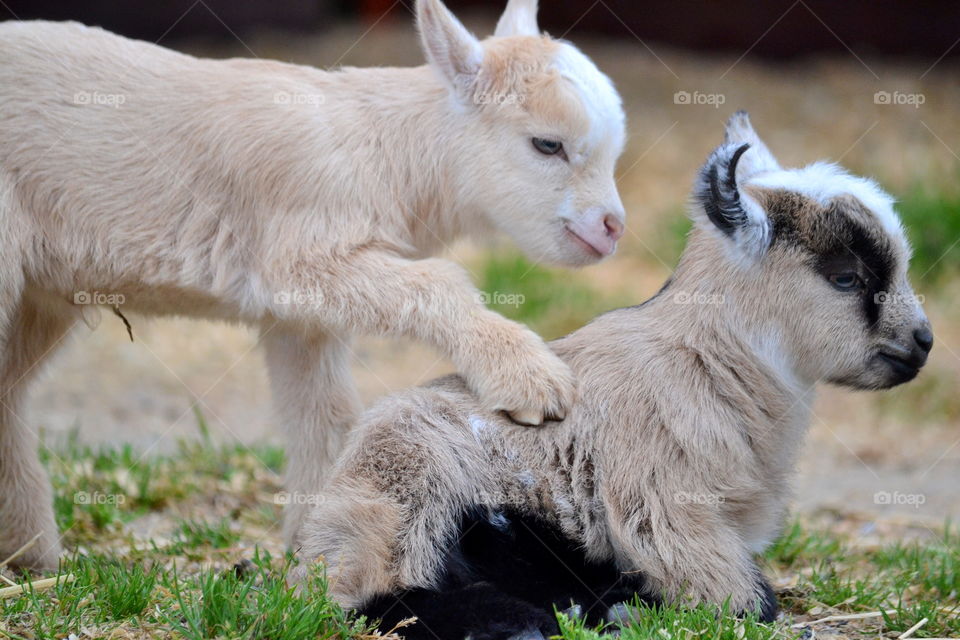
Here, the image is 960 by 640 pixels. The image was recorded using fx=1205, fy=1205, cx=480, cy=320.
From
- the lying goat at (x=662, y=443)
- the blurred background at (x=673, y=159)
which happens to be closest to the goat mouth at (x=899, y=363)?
the lying goat at (x=662, y=443)

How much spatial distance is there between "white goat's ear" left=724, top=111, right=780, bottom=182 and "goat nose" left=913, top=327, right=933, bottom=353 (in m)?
0.90

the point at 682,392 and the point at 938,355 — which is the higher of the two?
the point at 938,355

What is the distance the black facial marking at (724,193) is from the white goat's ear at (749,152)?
1.23 feet

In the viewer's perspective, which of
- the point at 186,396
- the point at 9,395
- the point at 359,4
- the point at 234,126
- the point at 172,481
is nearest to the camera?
the point at 234,126

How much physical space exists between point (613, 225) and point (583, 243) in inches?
6.0

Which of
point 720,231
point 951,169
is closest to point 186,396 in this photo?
point 720,231

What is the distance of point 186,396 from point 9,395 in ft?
13.0

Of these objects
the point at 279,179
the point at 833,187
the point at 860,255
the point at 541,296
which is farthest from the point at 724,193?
the point at 541,296

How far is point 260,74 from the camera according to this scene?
5.40 m

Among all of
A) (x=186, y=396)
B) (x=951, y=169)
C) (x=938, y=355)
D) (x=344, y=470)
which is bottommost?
(x=186, y=396)

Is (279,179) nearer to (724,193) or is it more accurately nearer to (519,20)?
(519,20)

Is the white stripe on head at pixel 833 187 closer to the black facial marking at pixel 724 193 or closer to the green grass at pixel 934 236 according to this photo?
the black facial marking at pixel 724 193

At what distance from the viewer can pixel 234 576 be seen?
176 inches

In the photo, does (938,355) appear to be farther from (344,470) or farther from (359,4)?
→ (359,4)
